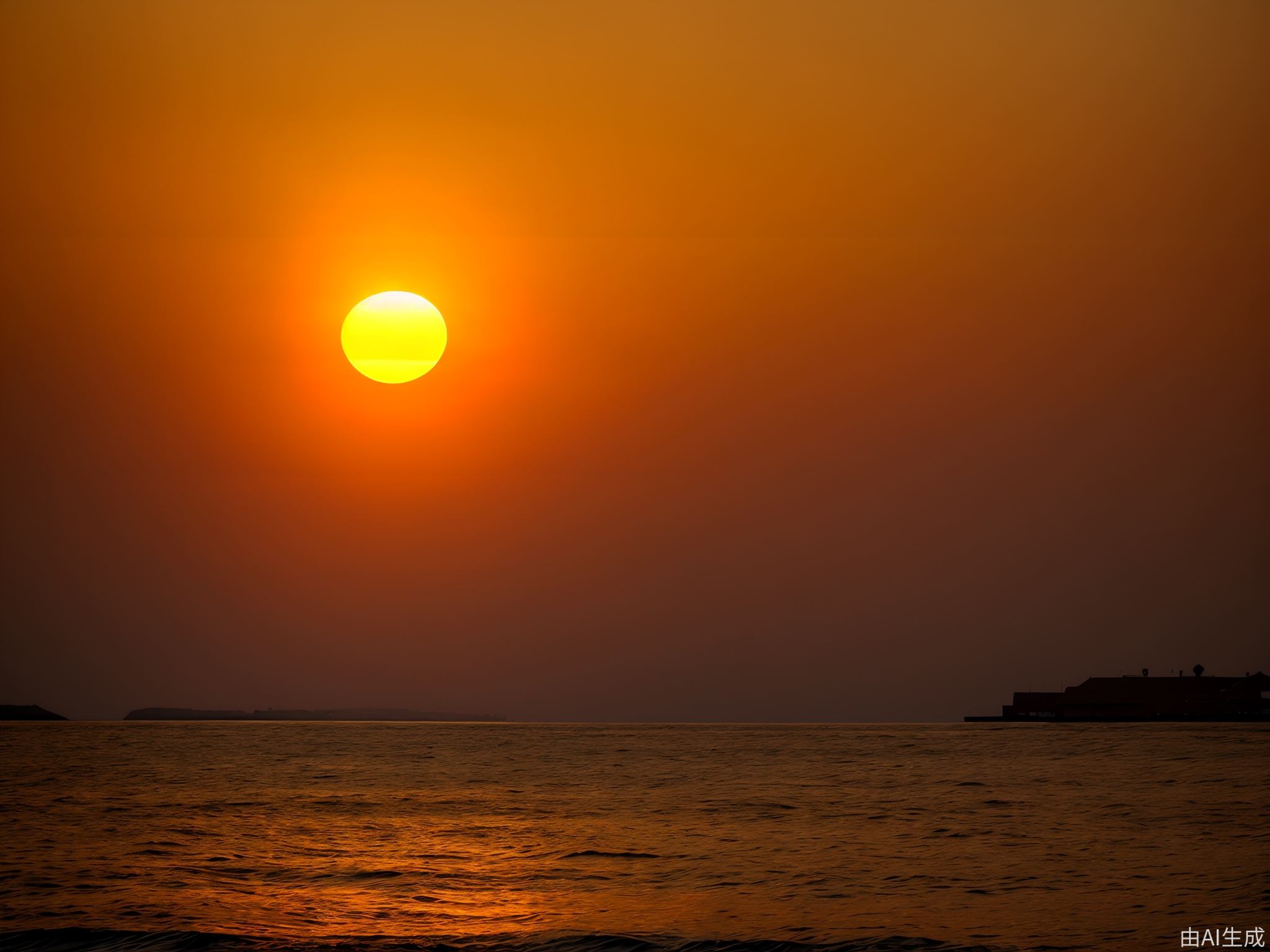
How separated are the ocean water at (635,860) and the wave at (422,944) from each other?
0.10 metres

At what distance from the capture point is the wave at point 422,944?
993 inches

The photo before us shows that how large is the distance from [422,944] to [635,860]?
13388mm

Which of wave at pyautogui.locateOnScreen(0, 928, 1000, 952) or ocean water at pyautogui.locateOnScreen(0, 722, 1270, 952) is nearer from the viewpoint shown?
wave at pyautogui.locateOnScreen(0, 928, 1000, 952)

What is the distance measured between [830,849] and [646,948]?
1610 centimetres

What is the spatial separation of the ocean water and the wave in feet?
0.32

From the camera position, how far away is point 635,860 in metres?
38.1

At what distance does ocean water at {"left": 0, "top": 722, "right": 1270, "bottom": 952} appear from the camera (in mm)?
27125

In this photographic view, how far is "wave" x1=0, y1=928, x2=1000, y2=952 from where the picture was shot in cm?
2522

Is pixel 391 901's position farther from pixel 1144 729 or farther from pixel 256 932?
pixel 1144 729

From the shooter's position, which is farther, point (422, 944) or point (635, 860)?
point (635, 860)

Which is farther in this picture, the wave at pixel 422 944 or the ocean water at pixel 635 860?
the ocean water at pixel 635 860

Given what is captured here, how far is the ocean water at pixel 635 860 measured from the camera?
2712 centimetres

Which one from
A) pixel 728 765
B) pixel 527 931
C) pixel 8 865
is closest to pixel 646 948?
pixel 527 931

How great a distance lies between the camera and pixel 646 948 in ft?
83.7
